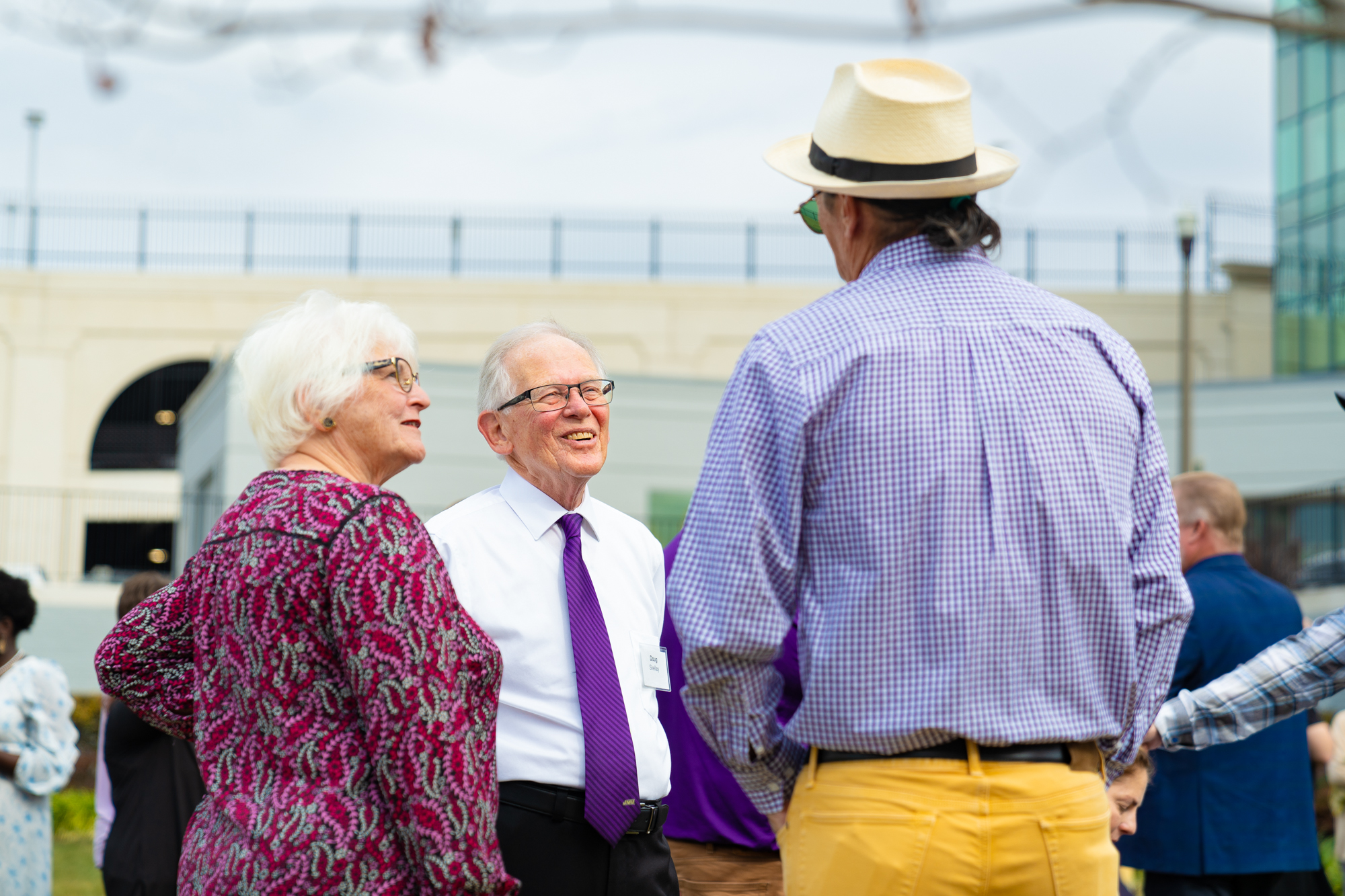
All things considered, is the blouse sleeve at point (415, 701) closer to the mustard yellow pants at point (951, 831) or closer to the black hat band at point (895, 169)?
the mustard yellow pants at point (951, 831)

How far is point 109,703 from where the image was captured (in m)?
5.37

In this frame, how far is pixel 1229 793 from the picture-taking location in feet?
13.9

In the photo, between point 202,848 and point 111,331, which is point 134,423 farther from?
point 202,848

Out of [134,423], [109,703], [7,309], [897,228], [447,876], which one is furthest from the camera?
[134,423]

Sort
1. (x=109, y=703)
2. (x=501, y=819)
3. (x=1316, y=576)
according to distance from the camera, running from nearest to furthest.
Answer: (x=501, y=819) → (x=109, y=703) → (x=1316, y=576)

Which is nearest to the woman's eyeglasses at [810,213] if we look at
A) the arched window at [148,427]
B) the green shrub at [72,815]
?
the green shrub at [72,815]

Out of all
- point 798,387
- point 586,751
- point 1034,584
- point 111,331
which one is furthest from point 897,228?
point 111,331

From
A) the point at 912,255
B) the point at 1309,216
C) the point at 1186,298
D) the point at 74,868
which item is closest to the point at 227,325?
the point at 74,868

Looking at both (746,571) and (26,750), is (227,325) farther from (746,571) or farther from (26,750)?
(746,571)

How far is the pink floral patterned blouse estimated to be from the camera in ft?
7.30

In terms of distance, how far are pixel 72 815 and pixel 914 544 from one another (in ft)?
42.4

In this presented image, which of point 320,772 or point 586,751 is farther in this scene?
point 586,751

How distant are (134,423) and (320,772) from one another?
3581 centimetres

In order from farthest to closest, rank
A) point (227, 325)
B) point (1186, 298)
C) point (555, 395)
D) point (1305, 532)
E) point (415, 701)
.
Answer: point (227, 325), point (1305, 532), point (1186, 298), point (555, 395), point (415, 701)
